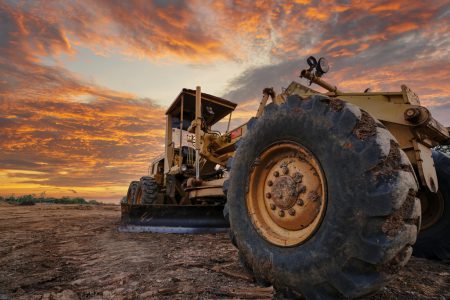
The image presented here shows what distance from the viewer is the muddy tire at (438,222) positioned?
11.6 feet

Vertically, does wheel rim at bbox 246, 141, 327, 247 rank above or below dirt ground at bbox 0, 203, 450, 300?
Answer: above

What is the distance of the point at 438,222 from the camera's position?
3.60m

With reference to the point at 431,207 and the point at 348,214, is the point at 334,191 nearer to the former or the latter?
the point at 348,214

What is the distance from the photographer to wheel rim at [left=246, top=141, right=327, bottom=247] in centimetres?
217

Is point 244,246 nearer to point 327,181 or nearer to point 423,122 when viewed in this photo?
point 327,181

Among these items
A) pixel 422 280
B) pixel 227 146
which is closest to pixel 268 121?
pixel 422 280

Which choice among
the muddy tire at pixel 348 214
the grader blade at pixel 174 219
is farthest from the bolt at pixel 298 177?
the grader blade at pixel 174 219

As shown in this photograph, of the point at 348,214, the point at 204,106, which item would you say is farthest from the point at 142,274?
the point at 204,106

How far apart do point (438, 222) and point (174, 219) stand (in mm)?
3874

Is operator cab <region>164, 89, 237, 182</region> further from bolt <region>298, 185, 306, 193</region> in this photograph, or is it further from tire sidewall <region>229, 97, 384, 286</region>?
bolt <region>298, 185, 306, 193</region>

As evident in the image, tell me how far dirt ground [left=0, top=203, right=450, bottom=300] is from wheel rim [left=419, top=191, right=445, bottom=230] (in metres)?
0.46

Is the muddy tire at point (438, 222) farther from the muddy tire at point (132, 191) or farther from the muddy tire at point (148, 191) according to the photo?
the muddy tire at point (132, 191)

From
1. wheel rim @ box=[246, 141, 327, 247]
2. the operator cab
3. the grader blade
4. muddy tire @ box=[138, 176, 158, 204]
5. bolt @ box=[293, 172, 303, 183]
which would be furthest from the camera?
muddy tire @ box=[138, 176, 158, 204]

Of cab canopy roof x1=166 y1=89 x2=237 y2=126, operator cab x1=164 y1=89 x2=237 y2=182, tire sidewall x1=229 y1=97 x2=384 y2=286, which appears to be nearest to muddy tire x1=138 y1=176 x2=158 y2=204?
operator cab x1=164 y1=89 x2=237 y2=182
